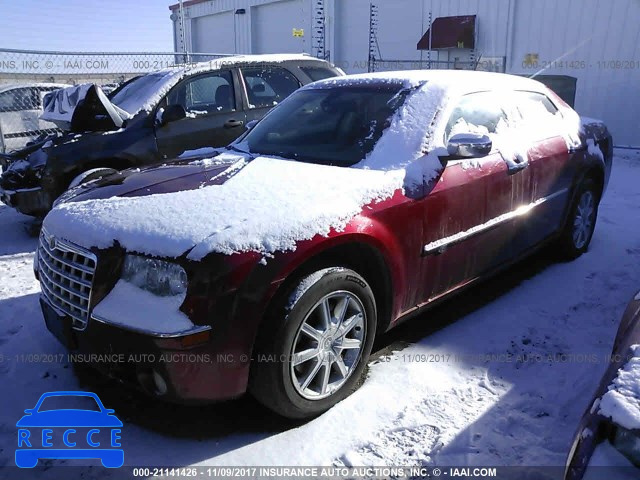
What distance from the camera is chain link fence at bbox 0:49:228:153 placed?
915 centimetres

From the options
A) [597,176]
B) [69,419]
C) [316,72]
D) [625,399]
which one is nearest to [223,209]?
[69,419]

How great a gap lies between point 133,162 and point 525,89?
369 centimetres

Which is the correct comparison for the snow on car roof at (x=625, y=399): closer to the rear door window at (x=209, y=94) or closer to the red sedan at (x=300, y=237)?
the red sedan at (x=300, y=237)

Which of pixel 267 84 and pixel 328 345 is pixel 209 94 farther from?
pixel 328 345

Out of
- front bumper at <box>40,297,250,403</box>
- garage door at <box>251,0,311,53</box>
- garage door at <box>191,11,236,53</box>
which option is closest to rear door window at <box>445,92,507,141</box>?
front bumper at <box>40,297,250,403</box>

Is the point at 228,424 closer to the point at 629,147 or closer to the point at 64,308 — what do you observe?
the point at 64,308

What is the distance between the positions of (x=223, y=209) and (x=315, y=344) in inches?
30.5

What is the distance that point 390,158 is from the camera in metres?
3.04

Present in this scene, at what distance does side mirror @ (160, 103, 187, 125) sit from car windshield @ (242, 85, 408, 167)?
1.71 metres

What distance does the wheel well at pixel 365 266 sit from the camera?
8.25ft

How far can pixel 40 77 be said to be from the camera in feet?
38.8

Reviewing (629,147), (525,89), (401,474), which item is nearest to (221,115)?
(525,89)

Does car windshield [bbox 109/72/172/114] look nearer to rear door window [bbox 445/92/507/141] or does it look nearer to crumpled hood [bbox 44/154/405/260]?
crumpled hood [bbox 44/154/405/260]

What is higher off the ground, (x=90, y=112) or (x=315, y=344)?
(x=90, y=112)
